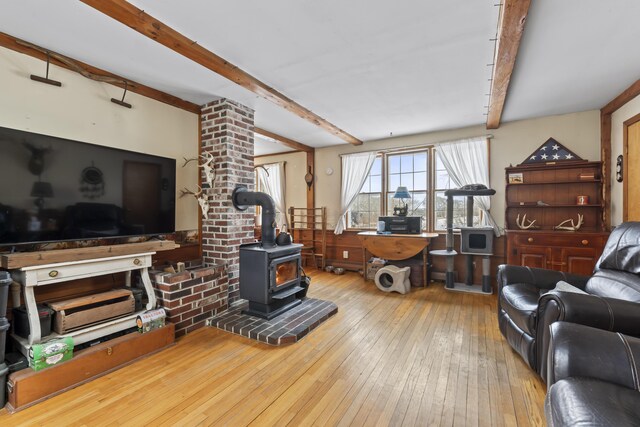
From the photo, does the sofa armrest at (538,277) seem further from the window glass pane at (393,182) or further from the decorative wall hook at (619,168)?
the window glass pane at (393,182)

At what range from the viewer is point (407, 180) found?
4.54 metres

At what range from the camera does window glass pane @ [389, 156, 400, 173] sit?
463 cm

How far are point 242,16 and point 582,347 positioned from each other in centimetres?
242

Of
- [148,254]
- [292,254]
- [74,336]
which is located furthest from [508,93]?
[74,336]

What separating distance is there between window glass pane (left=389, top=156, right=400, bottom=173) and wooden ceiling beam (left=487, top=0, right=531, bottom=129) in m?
1.79

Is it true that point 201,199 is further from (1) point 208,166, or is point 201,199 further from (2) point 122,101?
(2) point 122,101

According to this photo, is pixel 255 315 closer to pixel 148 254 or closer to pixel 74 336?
pixel 148 254

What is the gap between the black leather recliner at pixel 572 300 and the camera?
4.58 ft

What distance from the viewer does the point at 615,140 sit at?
10.4ft

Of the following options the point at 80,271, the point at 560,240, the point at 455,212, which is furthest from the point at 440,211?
the point at 80,271

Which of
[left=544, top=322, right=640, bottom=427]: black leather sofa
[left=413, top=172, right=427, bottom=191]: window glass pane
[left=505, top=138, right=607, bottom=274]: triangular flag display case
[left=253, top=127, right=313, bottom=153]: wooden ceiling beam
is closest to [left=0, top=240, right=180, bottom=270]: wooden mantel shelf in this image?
[left=253, top=127, right=313, bottom=153]: wooden ceiling beam

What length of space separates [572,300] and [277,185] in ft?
16.1

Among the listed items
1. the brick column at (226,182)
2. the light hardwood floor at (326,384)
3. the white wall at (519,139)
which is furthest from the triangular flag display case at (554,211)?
the brick column at (226,182)

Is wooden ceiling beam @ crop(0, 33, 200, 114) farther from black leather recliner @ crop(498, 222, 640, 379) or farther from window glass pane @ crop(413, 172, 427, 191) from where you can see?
black leather recliner @ crop(498, 222, 640, 379)
